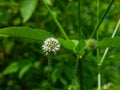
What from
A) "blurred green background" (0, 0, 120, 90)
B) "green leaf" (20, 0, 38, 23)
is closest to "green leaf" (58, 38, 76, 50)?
"green leaf" (20, 0, 38, 23)

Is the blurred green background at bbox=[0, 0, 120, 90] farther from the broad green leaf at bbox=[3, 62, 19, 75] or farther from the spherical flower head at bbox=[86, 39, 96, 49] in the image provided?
the spherical flower head at bbox=[86, 39, 96, 49]

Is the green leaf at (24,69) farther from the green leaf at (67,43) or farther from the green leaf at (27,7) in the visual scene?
the green leaf at (67,43)

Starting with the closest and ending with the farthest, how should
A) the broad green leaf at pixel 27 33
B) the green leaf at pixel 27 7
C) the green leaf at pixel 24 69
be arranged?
the broad green leaf at pixel 27 33, the green leaf at pixel 27 7, the green leaf at pixel 24 69

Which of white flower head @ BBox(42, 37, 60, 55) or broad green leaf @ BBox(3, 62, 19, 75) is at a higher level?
broad green leaf @ BBox(3, 62, 19, 75)

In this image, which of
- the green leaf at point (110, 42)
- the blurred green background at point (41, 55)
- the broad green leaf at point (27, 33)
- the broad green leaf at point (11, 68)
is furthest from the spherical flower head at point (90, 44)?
the broad green leaf at point (11, 68)

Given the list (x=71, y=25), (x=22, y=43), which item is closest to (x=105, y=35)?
(x=71, y=25)

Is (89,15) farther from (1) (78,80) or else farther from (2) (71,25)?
(1) (78,80)
